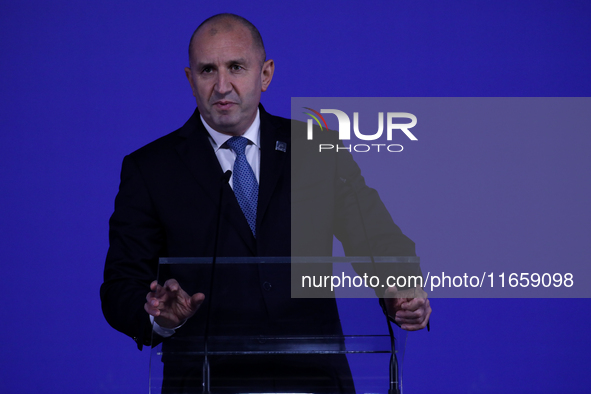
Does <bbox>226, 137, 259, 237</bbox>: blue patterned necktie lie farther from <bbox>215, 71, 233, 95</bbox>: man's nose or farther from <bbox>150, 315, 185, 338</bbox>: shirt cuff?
<bbox>150, 315, 185, 338</bbox>: shirt cuff

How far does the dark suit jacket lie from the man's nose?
149mm

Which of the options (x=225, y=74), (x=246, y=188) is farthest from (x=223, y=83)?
(x=246, y=188)

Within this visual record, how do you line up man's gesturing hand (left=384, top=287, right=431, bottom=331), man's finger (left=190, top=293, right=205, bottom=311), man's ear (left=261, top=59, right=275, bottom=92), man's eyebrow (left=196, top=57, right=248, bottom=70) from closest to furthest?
1. man's finger (left=190, top=293, right=205, bottom=311)
2. man's gesturing hand (left=384, top=287, right=431, bottom=331)
3. man's eyebrow (left=196, top=57, right=248, bottom=70)
4. man's ear (left=261, top=59, right=275, bottom=92)

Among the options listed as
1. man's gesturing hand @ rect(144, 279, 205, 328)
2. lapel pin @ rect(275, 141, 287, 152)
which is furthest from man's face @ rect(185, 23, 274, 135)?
man's gesturing hand @ rect(144, 279, 205, 328)

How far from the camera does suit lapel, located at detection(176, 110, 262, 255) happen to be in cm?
155

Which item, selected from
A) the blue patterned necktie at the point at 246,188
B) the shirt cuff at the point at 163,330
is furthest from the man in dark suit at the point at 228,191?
the shirt cuff at the point at 163,330

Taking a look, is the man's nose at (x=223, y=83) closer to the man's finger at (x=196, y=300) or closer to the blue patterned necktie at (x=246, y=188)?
the blue patterned necktie at (x=246, y=188)

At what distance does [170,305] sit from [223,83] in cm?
69

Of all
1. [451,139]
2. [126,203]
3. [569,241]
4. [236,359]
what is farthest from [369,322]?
[569,241]

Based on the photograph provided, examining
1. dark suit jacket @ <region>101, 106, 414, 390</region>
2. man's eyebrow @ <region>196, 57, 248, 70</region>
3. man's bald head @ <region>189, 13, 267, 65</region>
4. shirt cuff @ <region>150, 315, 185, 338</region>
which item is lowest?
shirt cuff @ <region>150, 315, 185, 338</region>

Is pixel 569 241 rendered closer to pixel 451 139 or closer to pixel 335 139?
pixel 451 139

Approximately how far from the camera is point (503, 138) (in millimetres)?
2877

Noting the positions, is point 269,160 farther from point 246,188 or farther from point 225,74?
point 225,74

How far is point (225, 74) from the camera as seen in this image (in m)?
1.63
